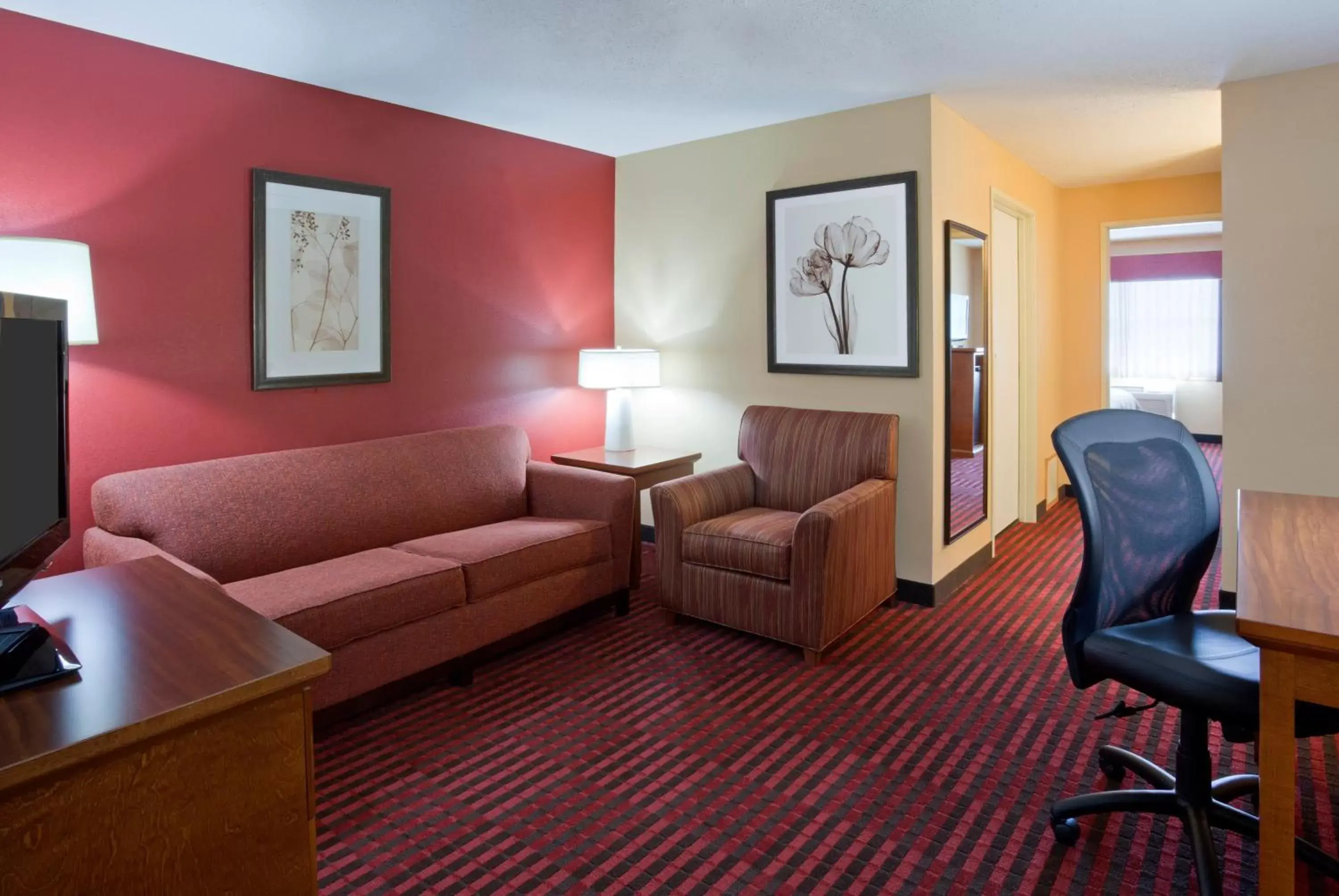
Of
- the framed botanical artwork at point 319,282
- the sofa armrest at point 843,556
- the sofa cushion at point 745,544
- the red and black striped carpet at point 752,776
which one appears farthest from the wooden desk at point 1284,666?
the framed botanical artwork at point 319,282

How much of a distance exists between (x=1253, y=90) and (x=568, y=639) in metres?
3.47

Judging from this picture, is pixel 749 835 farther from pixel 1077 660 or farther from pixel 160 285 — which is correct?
pixel 160 285

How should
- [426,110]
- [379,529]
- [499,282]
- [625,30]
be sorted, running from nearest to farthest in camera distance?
A: [625,30] < [379,529] < [426,110] < [499,282]

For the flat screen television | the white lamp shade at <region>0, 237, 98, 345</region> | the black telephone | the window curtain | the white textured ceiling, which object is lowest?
the black telephone

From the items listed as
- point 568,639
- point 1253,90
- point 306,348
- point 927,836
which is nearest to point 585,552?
point 568,639

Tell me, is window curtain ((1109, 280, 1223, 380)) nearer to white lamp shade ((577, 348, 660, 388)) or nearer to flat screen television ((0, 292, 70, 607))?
white lamp shade ((577, 348, 660, 388))

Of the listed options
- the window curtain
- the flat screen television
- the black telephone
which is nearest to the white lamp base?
the flat screen television

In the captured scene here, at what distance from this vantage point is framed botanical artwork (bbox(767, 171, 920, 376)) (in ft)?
11.3

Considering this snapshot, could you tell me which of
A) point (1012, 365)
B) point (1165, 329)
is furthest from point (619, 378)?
point (1165, 329)

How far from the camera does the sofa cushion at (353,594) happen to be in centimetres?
230

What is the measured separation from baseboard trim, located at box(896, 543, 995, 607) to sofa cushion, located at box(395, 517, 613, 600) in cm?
132

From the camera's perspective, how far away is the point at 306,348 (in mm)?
3152

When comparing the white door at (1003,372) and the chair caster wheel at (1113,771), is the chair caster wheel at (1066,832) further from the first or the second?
the white door at (1003,372)

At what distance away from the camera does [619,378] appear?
393cm
